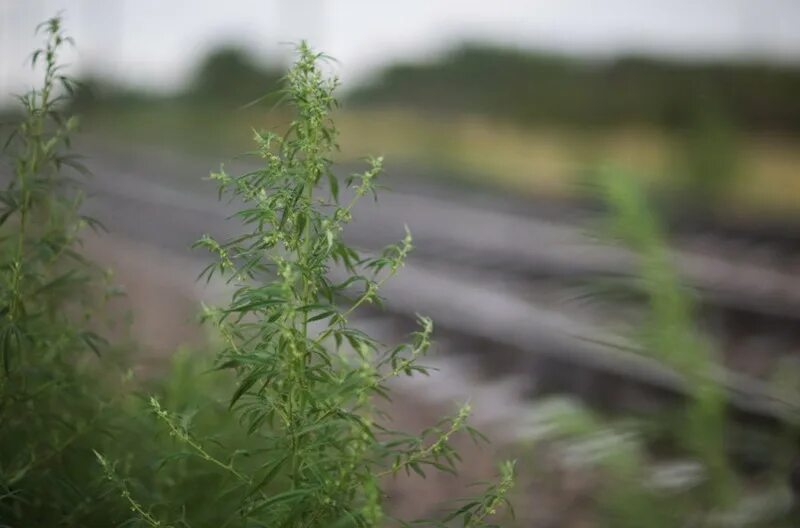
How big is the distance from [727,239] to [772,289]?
2.88m

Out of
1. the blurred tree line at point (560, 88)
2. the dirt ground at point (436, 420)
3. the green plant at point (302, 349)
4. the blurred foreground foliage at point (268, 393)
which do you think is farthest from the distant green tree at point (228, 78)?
the green plant at point (302, 349)

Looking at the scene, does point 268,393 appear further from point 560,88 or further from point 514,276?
point 560,88

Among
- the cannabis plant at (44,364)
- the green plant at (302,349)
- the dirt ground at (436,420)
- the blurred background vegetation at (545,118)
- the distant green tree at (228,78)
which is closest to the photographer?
the green plant at (302,349)

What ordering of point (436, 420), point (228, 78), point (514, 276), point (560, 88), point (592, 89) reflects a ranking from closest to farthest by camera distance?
point (436, 420) < point (514, 276) < point (592, 89) < point (560, 88) < point (228, 78)

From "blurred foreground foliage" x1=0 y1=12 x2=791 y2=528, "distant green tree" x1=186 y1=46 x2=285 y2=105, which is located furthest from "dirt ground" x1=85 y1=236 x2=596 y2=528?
"distant green tree" x1=186 y1=46 x2=285 y2=105

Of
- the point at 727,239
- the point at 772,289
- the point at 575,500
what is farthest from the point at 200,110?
the point at 575,500

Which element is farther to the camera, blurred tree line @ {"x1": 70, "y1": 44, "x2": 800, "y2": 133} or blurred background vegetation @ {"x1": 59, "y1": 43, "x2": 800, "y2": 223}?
blurred tree line @ {"x1": 70, "y1": 44, "x2": 800, "y2": 133}

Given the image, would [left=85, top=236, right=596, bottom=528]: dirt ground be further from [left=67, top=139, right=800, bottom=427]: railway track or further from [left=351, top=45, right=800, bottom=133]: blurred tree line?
[left=351, top=45, right=800, bottom=133]: blurred tree line

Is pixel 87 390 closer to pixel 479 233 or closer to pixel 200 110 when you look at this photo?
pixel 479 233

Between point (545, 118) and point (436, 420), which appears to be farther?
point (545, 118)

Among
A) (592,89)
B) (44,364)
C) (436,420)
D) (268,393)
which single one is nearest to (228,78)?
(592,89)

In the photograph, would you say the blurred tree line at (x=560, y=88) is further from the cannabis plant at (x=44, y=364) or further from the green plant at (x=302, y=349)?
the green plant at (x=302, y=349)

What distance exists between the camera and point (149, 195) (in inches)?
657

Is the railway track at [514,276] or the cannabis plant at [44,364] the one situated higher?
the cannabis plant at [44,364]
